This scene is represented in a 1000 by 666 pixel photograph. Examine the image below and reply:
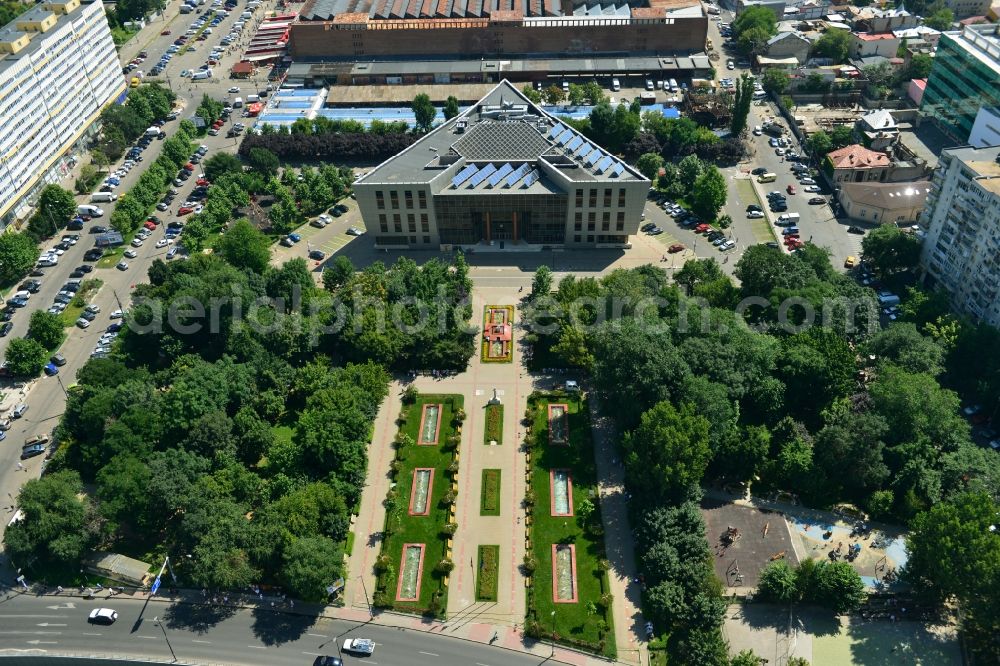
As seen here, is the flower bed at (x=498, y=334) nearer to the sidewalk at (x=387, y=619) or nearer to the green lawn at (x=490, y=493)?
the green lawn at (x=490, y=493)

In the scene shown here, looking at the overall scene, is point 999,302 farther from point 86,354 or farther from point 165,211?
point 165,211

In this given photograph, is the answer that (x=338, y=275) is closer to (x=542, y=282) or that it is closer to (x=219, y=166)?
(x=542, y=282)

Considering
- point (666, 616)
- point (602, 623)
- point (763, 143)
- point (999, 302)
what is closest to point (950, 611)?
point (666, 616)

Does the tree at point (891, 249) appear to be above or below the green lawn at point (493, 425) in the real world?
above

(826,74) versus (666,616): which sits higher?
(826,74)

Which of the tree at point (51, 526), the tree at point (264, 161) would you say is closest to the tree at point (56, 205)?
the tree at point (264, 161)

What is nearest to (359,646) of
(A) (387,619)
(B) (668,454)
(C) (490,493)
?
(A) (387,619)
